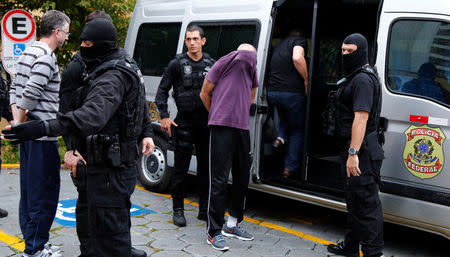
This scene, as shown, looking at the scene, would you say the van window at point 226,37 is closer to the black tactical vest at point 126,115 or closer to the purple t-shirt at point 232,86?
the purple t-shirt at point 232,86

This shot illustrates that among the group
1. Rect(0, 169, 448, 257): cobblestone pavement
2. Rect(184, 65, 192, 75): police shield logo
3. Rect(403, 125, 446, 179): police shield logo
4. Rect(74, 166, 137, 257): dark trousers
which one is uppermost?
Rect(184, 65, 192, 75): police shield logo

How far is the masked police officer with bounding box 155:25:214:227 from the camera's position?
461 centimetres

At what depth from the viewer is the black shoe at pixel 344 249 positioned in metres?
4.00

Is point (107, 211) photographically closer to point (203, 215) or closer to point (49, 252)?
point (49, 252)

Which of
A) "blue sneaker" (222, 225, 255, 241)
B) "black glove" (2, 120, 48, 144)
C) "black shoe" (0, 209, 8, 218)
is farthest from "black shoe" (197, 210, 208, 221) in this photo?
"black glove" (2, 120, 48, 144)

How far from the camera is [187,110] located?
462cm

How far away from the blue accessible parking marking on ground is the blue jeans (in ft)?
5.31

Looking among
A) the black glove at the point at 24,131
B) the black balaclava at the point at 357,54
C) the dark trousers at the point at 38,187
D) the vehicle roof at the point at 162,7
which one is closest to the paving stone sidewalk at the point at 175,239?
the dark trousers at the point at 38,187

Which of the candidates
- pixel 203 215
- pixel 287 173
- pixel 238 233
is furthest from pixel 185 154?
pixel 287 173

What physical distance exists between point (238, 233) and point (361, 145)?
4.75 ft

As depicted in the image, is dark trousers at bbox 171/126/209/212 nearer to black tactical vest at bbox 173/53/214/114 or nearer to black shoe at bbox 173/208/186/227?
black shoe at bbox 173/208/186/227

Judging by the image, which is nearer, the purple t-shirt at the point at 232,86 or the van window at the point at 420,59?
the van window at the point at 420,59

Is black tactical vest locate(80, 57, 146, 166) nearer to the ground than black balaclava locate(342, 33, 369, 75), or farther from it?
nearer to the ground

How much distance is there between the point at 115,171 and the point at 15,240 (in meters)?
1.90
